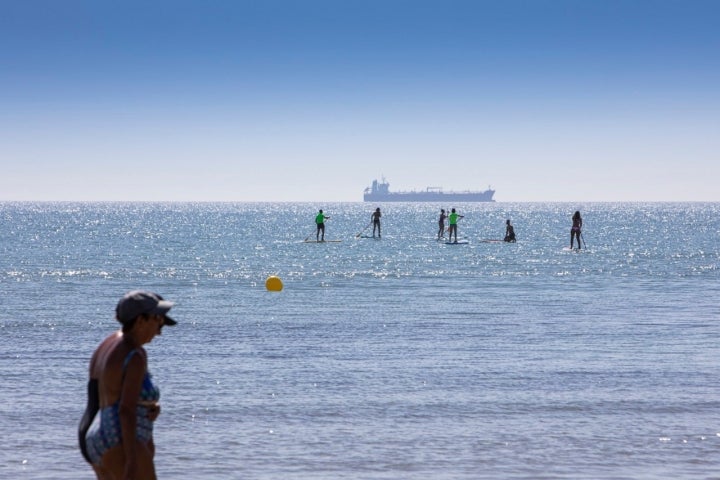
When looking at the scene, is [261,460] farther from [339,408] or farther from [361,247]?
[361,247]

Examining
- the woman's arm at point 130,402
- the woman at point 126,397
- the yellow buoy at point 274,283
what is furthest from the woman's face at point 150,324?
the yellow buoy at point 274,283

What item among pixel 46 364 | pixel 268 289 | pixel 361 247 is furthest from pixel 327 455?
pixel 361 247

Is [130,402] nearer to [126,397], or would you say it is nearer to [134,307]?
[126,397]

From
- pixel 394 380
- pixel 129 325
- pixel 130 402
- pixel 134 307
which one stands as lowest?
pixel 394 380

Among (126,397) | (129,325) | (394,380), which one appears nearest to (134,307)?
(129,325)

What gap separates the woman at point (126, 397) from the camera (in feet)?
18.7

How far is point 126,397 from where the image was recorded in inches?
224

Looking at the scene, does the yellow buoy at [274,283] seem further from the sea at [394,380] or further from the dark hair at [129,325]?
the dark hair at [129,325]

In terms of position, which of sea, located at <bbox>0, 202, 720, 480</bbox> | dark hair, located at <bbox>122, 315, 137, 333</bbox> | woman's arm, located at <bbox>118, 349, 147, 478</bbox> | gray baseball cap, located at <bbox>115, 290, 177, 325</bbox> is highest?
gray baseball cap, located at <bbox>115, 290, 177, 325</bbox>

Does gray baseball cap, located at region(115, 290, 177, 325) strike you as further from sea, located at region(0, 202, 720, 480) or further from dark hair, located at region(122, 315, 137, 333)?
sea, located at region(0, 202, 720, 480)

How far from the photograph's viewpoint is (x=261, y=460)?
394 inches

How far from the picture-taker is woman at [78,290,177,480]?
569 centimetres

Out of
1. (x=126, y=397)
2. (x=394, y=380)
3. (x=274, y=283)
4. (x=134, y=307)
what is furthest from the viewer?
(x=274, y=283)

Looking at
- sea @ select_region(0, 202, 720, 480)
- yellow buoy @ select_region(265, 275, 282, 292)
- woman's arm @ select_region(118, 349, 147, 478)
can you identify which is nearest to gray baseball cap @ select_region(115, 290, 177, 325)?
woman's arm @ select_region(118, 349, 147, 478)
